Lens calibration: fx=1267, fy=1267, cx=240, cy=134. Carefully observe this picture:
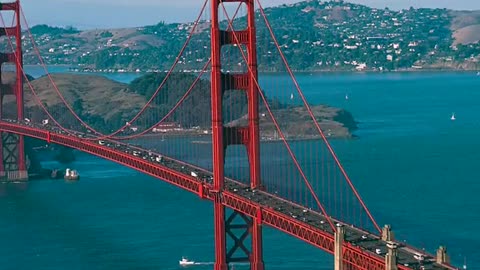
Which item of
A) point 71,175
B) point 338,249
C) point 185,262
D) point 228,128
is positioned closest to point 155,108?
point 71,175

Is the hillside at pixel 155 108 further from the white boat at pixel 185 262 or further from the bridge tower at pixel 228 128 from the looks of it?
the bridge tower at pixel 228 128

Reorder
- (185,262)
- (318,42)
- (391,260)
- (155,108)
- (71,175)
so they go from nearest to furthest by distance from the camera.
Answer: (391,260)
(185,262)
(71,175)
(155,108)
(318,42)

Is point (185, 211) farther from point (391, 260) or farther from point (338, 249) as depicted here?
point (391, 260)

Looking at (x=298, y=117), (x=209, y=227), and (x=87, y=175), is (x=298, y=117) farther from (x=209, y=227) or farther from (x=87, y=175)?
(x=209, y=227)

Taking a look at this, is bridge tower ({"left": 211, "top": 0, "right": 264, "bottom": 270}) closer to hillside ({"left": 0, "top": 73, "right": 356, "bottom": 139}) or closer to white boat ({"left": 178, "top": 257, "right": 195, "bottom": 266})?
white boat ({"left": 178, "top": 257, "right": 195, "bottom": 266})

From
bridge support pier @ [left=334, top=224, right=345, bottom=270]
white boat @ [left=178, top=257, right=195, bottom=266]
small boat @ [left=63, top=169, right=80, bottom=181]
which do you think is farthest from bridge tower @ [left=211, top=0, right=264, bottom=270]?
small boat @ [left=63, top=169, right=80, bottom=181]

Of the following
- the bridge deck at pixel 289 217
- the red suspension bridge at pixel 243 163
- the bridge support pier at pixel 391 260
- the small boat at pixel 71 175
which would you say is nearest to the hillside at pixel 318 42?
the red suspension bridge at pixel 243 163
